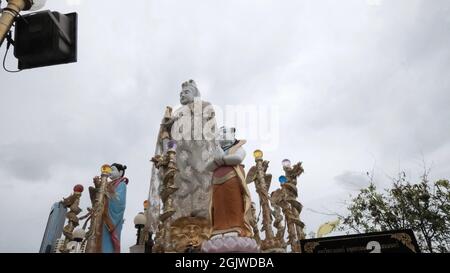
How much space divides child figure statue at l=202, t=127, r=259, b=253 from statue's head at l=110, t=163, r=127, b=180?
3.73 m

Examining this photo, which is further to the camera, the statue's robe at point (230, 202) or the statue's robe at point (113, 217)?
the statue's robe at point (113, 217)

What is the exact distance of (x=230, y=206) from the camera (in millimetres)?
5879

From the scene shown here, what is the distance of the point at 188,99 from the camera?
10375 millimetres

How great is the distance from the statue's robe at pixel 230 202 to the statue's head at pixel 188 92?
446 centimetres

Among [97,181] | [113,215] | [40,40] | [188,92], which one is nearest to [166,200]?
[97,181]

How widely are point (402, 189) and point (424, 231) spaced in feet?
6.10

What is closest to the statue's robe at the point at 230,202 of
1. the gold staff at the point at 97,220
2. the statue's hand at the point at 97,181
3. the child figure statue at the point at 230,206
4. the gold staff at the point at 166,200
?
the child figure statue at the point at 230,206

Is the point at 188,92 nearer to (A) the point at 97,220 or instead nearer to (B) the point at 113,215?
(B) the point at 113,215

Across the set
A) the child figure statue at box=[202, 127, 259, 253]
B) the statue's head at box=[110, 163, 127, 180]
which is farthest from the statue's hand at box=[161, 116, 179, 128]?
the child figure statue at box=[202, 127, 259, 253]

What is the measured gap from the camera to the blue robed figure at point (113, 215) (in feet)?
24.4

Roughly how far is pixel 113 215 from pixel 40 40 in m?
5.58

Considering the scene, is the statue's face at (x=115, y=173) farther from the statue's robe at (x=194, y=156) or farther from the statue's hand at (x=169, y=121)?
the statue's hand at (x=169, y=121)
